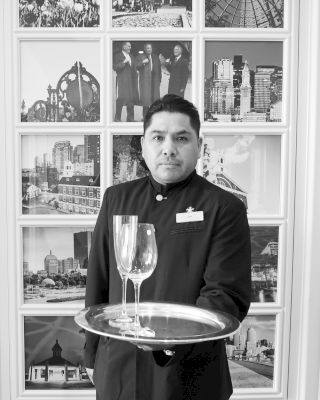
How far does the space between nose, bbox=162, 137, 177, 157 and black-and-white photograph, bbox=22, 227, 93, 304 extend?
1029 millimetres

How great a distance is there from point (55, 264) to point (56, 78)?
32.4 inches

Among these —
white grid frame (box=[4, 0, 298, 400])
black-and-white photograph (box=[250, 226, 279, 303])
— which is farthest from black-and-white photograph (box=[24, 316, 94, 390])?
black-and-white photograph (box=[250, 226, 279, 303])

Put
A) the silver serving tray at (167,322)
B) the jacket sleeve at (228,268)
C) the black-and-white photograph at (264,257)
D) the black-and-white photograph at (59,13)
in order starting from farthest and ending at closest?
the black-and-white photograph at (264,257) → the black-and-white photograph at (59,13) → the jacket sleeve at (228,268) → the silver serving tray at (167,322)

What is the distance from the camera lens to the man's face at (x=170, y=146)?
4.40 feet

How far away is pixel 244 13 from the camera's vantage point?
7.21 ft

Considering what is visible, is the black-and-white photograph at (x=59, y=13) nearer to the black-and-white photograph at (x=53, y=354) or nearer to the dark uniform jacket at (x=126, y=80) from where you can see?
the dark uniform jacket at (x=126, y=80)

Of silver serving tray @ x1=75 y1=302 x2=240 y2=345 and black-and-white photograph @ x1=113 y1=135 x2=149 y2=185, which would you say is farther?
black-and-white photograph @ x1=113 y1=135 x2=149 y2=185

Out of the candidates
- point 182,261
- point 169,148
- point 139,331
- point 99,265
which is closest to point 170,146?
point 169,148

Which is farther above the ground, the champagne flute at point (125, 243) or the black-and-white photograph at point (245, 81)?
the black-and-white photograph at point (245, 81)

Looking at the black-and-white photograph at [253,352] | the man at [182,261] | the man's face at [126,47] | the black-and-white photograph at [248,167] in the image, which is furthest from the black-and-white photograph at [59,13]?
the black-and-white photograph at [253,352]

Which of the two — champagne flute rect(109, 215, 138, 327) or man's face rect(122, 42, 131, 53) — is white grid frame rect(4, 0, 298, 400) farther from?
champagne flute rect(109, 215, 138, 327)

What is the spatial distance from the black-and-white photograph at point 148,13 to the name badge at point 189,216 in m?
1.15

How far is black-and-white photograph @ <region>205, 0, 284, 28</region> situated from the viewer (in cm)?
219

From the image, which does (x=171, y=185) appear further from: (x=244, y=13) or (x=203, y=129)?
(x=244, y=13)
